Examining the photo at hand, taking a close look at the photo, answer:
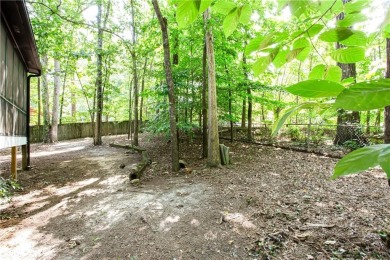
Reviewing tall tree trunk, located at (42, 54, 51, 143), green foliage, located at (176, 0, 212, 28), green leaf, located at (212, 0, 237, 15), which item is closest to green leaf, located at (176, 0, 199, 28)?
green foliage, located at (176, 0, 212, 28)

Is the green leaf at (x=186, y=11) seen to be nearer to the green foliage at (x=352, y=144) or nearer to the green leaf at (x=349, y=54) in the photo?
the green leaf at (x=349, y=54)

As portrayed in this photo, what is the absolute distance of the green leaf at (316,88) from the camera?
43 cm

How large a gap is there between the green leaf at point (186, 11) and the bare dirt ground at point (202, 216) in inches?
135

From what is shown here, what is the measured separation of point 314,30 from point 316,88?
13.6 inches

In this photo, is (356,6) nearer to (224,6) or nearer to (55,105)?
(224,6)

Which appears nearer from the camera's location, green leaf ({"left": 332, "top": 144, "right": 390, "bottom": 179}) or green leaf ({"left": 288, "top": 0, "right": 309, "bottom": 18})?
green leaf ({"left": 332, "top": 144, "right": 390, "bottom": 179})

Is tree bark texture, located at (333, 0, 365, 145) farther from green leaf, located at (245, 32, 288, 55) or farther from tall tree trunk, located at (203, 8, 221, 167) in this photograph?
green leaf, located at (245, 32, 288, 55)

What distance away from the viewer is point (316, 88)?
0.44 meters

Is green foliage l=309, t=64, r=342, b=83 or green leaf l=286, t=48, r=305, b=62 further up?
green leaf l=286, t=48, r=305, b=62

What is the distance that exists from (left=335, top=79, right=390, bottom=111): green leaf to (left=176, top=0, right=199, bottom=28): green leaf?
1.31 ft

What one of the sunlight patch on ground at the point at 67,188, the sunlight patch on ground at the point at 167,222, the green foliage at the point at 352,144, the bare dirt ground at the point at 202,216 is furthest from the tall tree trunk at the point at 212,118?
the green foliage at the point at 352,144

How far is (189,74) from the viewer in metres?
9.75

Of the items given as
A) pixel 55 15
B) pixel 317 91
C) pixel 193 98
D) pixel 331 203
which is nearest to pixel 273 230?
pixel 331 203

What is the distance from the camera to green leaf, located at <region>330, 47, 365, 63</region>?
640 mm
